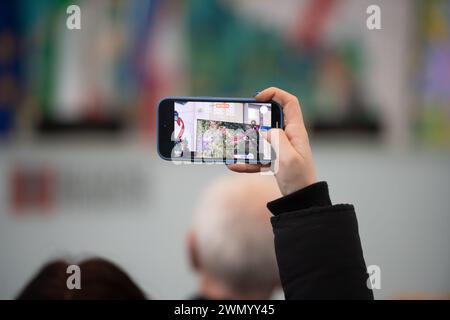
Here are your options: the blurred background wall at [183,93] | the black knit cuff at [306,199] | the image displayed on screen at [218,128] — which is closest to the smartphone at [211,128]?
the image displayed on screen at [218,128]

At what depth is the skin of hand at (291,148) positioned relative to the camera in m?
0.52

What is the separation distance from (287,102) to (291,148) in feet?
0.24

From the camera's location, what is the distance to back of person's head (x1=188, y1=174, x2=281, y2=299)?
0.85 metres

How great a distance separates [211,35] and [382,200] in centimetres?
99

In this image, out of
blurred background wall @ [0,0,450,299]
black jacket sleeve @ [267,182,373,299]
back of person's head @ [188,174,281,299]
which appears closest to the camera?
black jacket sleeve @ [267,182,373,299]

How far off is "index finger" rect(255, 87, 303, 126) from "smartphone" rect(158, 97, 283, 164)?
41mm

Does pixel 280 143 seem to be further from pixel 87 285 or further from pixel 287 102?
pixel 87 285

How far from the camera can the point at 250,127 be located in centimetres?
68

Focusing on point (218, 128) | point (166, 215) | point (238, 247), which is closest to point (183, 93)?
point (166, 215)

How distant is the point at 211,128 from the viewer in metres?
0.67

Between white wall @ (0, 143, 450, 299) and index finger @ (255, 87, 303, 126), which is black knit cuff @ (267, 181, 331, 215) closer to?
index finger @ (255, 87, 303, 126)

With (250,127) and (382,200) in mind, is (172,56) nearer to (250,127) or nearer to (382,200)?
(382,200)

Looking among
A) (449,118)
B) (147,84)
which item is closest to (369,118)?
(449,118)

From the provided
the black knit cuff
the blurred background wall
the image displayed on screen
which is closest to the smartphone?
the image displayed on screen
